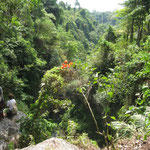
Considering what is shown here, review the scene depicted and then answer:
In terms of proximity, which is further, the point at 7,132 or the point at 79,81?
the point at 79,81

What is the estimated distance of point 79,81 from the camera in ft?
22.9

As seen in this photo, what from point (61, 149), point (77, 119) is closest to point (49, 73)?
point (77, 119)

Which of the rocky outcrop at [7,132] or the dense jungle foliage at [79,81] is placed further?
the rocky outcrop at [7,132]

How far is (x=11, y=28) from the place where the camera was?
377 centimetres

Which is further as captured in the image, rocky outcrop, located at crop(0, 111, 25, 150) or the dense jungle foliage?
rocky outcrop, located at crop(0, 111, 25, 150)

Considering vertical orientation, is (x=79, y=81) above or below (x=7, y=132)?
above

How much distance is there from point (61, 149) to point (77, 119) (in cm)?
708

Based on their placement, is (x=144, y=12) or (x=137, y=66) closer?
(x=137, y=66)

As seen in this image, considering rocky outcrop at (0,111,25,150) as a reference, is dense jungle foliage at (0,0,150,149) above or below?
above

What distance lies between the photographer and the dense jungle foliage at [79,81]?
183 cm

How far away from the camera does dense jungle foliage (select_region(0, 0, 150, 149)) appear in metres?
1.83

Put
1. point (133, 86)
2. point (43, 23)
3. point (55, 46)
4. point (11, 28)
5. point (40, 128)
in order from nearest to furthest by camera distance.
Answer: point (40, 128) → point (11, 28) → point (133, 86) → point (43, 23) → point (55, 46)

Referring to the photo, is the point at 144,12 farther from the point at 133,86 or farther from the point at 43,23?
the point at 43,23

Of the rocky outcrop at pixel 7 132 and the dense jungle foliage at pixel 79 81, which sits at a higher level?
the dense jungle foliage at pixel 79 81
